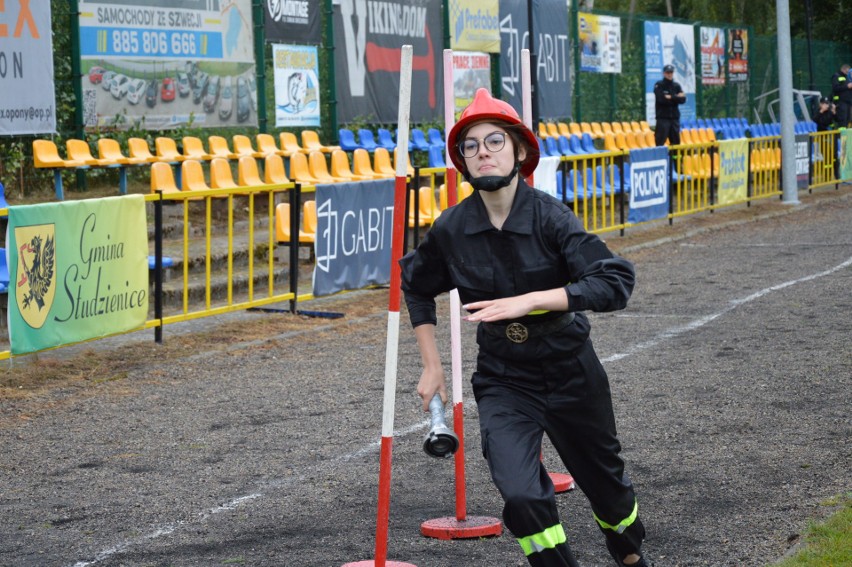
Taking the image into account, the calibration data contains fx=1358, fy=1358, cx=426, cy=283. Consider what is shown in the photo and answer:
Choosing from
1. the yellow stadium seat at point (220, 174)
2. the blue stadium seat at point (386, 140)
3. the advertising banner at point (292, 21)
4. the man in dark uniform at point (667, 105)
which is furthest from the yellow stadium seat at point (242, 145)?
the man in dark uniform at point (667, 105)

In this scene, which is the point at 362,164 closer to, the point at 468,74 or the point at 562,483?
the point at 468,74

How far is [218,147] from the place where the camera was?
18.6m

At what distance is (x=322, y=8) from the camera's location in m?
21.9

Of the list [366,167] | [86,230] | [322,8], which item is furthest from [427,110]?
[86,230]

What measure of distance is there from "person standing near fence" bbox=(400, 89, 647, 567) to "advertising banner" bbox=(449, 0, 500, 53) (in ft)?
68.9

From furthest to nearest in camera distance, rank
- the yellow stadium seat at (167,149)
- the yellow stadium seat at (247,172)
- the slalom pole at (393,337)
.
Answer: the yellow stadium seat at (167,149) → the yellow stadium seat at (247,172) → the slalom pole at (393,337)

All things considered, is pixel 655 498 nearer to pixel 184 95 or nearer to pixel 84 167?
pixel 84 167

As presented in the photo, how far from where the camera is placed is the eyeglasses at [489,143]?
4484mm

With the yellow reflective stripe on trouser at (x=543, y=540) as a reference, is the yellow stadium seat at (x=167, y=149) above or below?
above

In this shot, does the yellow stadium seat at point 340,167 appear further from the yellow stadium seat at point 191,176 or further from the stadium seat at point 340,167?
the yellow stadium seat at point 191,176

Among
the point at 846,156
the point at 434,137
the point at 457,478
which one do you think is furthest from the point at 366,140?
the point at 457,478

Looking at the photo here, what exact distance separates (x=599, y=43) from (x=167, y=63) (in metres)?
15.3

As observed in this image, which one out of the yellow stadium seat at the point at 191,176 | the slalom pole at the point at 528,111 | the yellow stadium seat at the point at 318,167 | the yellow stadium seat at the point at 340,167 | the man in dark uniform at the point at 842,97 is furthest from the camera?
the man in dark uniform at the point at 842,97

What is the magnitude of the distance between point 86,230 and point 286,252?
3873mm
